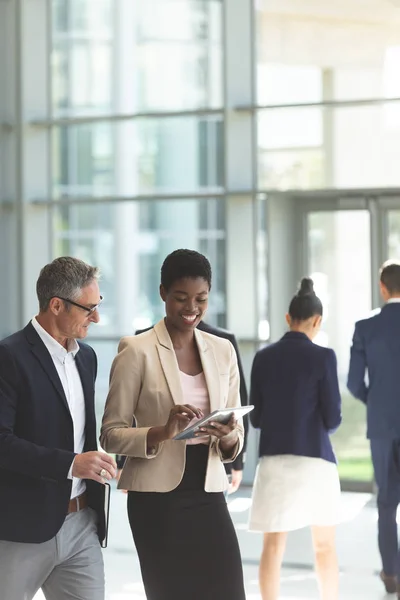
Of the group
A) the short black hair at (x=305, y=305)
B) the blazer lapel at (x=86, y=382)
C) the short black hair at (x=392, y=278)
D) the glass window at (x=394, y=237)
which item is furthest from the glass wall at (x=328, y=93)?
the blazer lapel at (x=86, y=382)

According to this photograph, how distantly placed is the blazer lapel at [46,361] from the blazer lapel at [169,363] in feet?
1.09

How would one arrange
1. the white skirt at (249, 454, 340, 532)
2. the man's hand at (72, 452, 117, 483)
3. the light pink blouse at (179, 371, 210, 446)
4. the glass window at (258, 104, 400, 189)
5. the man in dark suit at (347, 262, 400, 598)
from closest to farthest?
the man's hand at (72, 452, 117, 483), the light pink blouse at (179, 371, 210, 446), the white skirt at (249, 454, 340, 532), the man in dark suit at (347, 262, 400, 598), the glass window at (258, 104, 400, 189)

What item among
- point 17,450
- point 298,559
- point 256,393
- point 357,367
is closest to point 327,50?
point 357,367

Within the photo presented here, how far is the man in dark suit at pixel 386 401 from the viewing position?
586 centimetres

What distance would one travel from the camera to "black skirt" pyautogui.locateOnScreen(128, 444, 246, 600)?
3322 mm

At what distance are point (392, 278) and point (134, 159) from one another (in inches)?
206

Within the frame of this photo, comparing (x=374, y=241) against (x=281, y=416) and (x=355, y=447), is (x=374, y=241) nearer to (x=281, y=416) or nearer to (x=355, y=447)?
(x=355, y=447)

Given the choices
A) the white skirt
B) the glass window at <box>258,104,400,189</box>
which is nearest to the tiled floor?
the white skirt

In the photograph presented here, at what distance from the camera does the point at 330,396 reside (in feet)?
16.1

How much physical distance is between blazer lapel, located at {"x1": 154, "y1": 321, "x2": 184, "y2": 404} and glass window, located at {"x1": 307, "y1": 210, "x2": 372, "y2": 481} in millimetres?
5782

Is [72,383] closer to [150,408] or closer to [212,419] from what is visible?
[150,408]

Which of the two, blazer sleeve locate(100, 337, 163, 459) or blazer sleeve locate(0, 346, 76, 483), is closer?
blazer sleeve locate(0, 346, 76, 483)

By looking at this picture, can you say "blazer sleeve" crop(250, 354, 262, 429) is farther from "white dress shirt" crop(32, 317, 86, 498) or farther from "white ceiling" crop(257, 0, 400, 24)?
"white ceiling" crop(257, 0, 400, 24)

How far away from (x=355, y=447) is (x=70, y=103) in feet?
14.1
